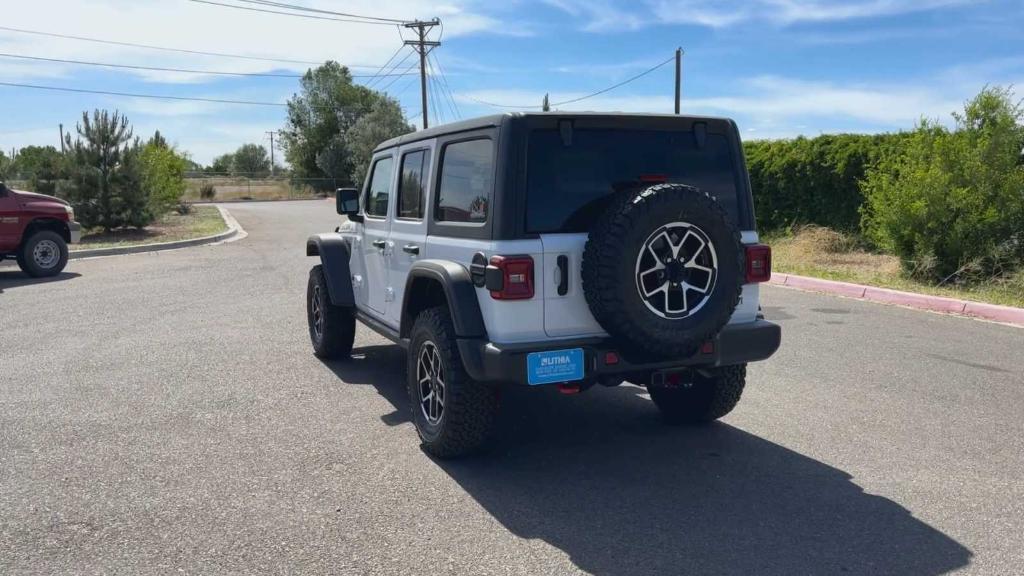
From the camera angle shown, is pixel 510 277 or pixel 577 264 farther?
pixel 577 264

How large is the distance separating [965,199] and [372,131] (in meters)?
52.2

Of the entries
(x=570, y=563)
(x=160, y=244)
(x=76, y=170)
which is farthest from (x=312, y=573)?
(x=76, y=170)

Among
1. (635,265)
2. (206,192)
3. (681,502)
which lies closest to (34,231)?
(635,265)

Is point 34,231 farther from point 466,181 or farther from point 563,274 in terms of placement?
point 563,274

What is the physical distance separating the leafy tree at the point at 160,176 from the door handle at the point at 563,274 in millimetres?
19392

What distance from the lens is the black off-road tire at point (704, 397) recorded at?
505 centimetres

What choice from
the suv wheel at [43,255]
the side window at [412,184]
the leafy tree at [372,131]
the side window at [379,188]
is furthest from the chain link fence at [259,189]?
the side window at [412,184]

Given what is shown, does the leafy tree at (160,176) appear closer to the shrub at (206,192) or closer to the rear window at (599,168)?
the shrub at (206,192)

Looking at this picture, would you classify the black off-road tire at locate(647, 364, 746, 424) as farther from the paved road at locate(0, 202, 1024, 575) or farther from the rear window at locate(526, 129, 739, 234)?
the rear window at locate(526, 129, 739, 234)

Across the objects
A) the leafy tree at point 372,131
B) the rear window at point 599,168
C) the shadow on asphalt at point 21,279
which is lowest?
the shadow on asphalt at point 21,279

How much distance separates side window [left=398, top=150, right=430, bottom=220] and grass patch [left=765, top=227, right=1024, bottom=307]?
24.8 feet

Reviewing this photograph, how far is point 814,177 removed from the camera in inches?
634

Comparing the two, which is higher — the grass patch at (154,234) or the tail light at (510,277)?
the tail light at (510,277)

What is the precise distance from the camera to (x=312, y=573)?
3.40 m
